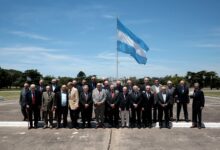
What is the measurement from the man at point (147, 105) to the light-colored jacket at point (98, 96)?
174cm

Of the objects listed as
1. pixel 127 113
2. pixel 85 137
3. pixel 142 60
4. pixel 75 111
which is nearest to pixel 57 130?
pixel 75 111

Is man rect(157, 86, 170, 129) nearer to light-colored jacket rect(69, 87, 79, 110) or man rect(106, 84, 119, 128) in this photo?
man rect(106, 84, 119, 128)

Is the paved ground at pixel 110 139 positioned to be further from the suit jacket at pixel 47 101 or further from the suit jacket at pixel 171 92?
the suit jacket at pixel 171 92

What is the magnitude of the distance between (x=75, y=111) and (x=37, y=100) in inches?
74.9

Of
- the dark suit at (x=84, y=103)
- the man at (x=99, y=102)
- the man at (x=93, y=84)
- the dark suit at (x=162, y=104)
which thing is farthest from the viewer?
the man at (x=93, y=84)

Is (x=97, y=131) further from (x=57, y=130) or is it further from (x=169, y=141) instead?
(x=169, y=141)

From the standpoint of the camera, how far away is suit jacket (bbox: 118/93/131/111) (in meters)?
14.1

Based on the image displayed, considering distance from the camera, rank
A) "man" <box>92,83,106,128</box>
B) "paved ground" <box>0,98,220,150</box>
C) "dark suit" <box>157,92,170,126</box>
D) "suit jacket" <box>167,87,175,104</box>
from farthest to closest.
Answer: "suit jacket" <box>167,87,175,104</box> → "dark suit" <box>157,92,170,126</box> → "man" <box>92,83,106,128</box> → "paved ground" <box>0,98,220,150</box>

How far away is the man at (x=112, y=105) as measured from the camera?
1409 cm

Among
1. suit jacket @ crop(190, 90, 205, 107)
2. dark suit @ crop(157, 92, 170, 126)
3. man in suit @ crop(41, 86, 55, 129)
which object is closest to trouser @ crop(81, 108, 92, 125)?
man in suit @ crop(41, 86, 55, 129)

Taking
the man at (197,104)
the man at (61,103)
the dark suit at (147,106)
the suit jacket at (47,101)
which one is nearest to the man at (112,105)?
the dark suit at (147,106)

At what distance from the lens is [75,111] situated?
1411 cm

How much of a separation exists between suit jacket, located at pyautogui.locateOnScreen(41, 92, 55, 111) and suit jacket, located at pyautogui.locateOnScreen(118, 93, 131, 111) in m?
2.90

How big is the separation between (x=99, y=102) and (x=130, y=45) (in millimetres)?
4316
